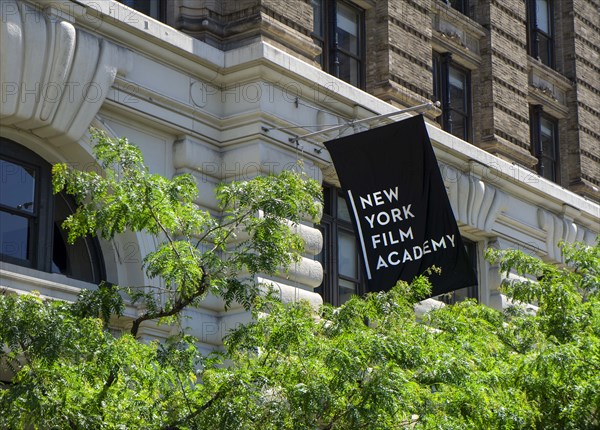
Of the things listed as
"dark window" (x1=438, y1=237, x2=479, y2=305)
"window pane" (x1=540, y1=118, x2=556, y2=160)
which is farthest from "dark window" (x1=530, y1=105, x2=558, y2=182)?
"dark window" (x1=438, y1=237, x2=479, y2=305)

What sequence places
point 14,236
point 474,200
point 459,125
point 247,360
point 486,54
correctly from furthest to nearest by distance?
point 486,54
point 459,125
point 474,200
point 14,236
point 247,360

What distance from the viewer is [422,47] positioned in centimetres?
2589

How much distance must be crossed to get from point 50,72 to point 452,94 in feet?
37.7

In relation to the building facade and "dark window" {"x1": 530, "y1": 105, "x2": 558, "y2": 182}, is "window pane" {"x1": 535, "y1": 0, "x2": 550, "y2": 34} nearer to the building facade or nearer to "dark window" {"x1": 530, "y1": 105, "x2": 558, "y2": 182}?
the building facade

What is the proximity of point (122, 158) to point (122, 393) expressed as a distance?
256 cm

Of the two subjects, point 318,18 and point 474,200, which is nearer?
point 318,18

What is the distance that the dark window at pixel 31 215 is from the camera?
18.2 metres

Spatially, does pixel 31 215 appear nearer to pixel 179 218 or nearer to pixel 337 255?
pixel 179 218

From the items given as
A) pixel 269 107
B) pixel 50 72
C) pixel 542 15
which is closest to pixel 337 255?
pixel 269 107

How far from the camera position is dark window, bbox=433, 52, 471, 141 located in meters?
27.3

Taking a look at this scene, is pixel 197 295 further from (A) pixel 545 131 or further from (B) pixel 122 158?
(A) pixel 545 131

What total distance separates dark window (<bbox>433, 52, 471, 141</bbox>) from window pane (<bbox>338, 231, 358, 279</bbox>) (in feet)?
15.1

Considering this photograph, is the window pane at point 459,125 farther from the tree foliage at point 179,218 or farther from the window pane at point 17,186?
the tree foliage at point 179,218

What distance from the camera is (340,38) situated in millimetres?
24672
